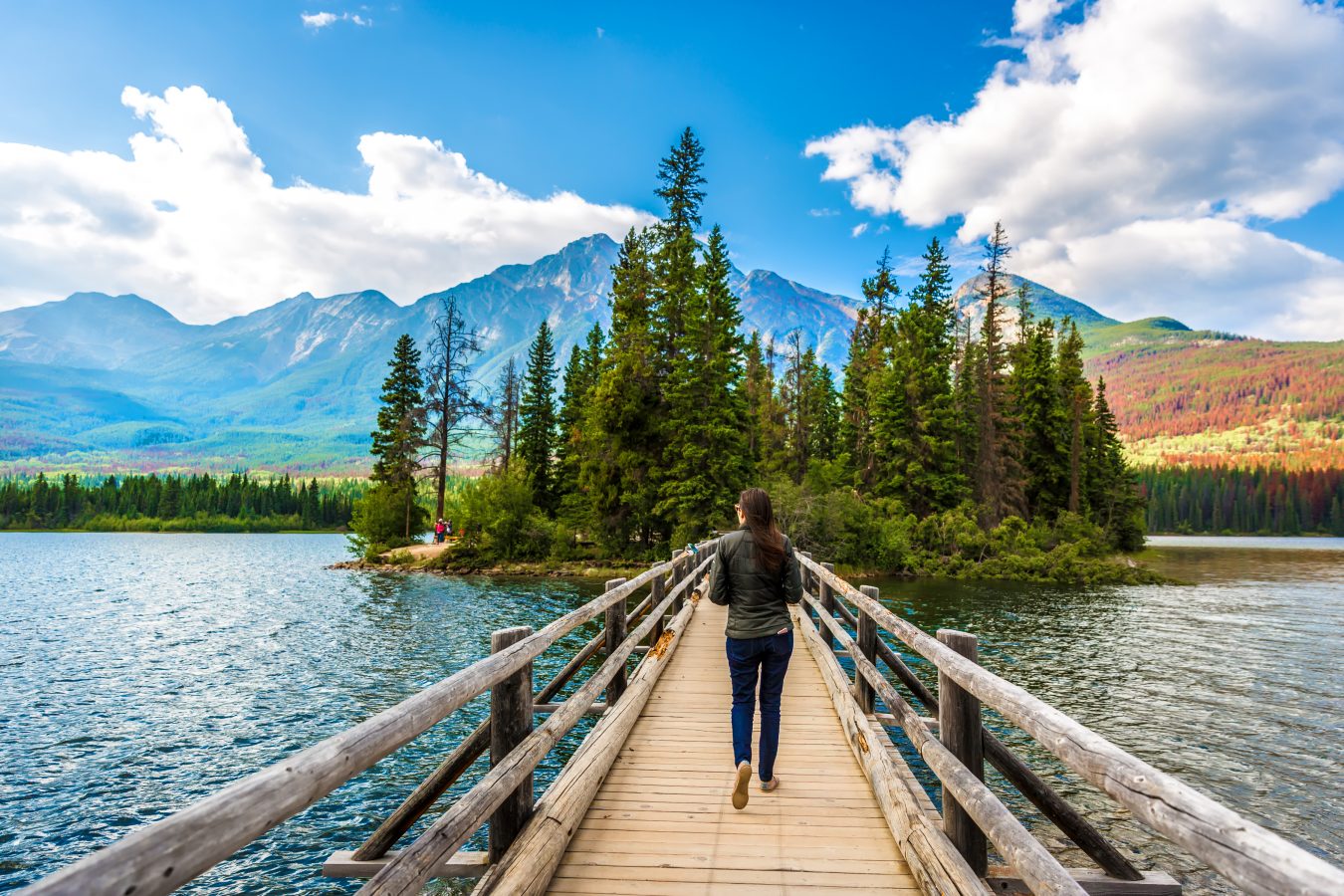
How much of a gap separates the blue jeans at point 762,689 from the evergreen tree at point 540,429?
41.5 m

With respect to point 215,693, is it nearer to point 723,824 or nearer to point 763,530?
point 723,824

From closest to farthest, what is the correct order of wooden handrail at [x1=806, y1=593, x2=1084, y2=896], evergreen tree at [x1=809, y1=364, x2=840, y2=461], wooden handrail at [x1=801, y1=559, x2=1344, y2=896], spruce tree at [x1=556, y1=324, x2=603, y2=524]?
1. wooden handrail at [x1=801, y1=559, x2=1344, y2=896]
2. wooden handrail at [x1=806, y1=593, x2=1084, y2=896]
3. spruce tree at [x1=556, y1=324, x2=603, y2=524]
4. evergreen tree at [x1=809, y1=364, x2=840, y2=461]

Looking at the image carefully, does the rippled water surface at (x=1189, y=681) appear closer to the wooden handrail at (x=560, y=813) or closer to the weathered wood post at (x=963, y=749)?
the weathered wood post at (x=963, y=749)

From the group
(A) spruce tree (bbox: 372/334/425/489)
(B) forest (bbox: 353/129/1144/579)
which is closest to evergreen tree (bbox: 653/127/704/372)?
(B) forest (bbox: 353/129/1144/579)

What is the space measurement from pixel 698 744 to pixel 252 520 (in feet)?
383

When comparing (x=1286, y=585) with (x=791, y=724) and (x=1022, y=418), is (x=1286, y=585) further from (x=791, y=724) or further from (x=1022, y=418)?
(x=791, y=724)

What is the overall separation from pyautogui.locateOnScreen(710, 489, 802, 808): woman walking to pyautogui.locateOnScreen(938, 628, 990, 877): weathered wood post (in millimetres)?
1394

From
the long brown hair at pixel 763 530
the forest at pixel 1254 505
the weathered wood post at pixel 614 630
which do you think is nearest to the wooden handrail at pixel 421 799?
the long brown hair at pixel 763 530

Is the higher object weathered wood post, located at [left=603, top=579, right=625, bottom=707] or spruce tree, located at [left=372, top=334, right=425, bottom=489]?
spruce tree, located at [left=372, top=334, right=425, bottom=489]

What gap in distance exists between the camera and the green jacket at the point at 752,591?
502cm

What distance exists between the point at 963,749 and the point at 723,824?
169 cm

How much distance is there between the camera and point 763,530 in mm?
5078

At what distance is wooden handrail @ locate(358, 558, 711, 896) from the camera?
2.47 m

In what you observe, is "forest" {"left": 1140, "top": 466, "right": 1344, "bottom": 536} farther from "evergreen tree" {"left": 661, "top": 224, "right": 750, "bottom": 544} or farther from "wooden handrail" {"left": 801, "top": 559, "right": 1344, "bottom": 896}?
"wooden handrail" {"left": 801, "top": 559, "right": 1344, "bottom": 896}
